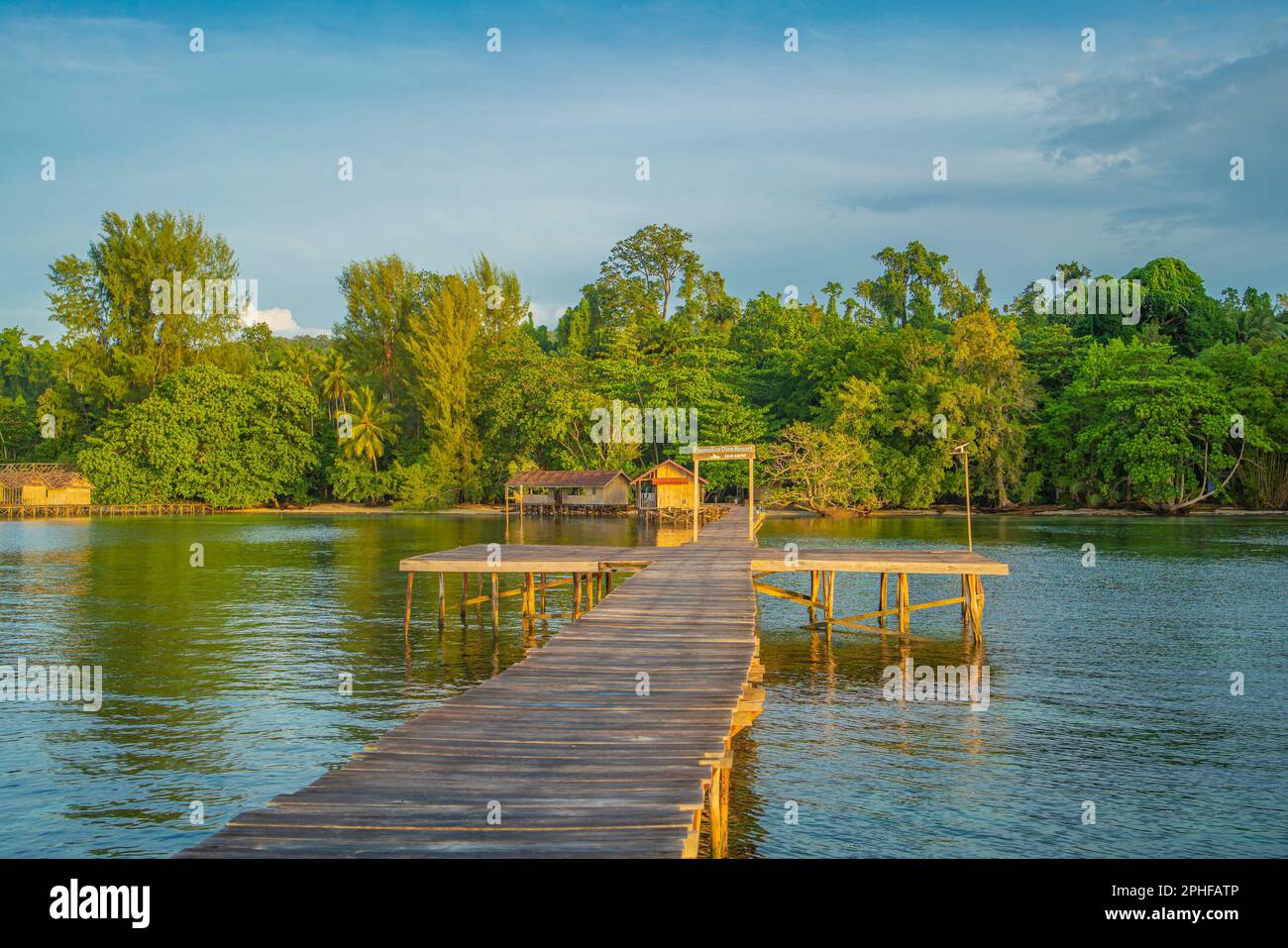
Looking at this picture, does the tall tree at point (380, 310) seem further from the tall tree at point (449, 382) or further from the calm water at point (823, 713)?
the calm water at point (823, 713)

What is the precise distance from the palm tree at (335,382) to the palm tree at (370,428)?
1.73 m

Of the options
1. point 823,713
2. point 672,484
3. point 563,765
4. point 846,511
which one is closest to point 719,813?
point 563,765

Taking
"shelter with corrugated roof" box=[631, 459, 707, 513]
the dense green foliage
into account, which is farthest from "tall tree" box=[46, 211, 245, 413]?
"shelter with corrugated roof" box=[631, 459, 707, 513]

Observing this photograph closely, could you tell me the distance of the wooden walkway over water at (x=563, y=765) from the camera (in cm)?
686

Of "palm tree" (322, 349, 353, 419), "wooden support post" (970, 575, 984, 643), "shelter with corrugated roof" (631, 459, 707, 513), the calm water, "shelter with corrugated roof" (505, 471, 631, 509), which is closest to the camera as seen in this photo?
the calm water

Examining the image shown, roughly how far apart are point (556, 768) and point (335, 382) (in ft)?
269

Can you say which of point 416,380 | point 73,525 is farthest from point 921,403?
point 73,525

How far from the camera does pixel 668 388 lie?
72.9 metres

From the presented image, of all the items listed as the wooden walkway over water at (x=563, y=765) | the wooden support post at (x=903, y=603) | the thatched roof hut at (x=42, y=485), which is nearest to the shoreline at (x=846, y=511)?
the thatched roof hut at (x=42, y=485)

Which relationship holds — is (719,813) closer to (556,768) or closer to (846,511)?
(556,768)

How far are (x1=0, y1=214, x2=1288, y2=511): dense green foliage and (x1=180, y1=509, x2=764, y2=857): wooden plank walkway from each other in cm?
5491

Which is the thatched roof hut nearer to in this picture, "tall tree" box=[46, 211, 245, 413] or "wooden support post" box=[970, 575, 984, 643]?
"tall tree" box=[46, 211, 245, 413]

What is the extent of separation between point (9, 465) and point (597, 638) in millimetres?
80632

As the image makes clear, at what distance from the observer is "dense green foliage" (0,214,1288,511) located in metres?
66.2
